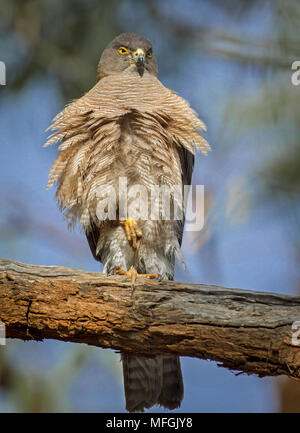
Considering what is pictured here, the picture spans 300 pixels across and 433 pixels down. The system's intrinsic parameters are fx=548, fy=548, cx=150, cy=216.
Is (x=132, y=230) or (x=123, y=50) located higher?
(x=123, y=50)

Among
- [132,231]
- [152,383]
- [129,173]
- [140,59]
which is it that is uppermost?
[140,59]

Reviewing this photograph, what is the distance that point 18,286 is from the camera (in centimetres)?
268

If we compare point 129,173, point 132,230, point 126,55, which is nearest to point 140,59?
point 126,55

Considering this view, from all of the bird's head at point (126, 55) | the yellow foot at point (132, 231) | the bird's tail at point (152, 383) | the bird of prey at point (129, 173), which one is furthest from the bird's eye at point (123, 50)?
the bird's tail at point (152, 383)

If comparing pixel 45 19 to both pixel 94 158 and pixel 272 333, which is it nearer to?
pixel 94 158

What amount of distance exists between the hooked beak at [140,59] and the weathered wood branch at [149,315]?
81.2 inches

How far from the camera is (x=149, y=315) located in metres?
2.57

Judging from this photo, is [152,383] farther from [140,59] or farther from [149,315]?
[140,59]

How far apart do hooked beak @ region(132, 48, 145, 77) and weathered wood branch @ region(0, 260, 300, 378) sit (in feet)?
6.77

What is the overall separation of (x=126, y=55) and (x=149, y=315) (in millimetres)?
2486

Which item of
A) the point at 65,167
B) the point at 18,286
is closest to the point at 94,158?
the point at 65,167

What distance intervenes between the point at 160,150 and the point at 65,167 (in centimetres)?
65

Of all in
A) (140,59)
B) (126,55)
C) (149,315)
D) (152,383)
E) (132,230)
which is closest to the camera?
(149,315)

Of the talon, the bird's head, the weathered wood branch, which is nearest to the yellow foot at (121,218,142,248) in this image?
the talon
